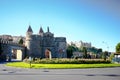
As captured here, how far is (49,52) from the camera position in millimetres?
119812

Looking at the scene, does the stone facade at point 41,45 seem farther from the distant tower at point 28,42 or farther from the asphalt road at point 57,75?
the asphalt road at point 57,75

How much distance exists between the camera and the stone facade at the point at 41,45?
115 meters

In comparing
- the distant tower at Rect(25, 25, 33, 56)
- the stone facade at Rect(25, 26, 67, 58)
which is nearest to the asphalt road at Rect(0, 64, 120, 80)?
the distant tower at Rect(25, 25, 33, 56)

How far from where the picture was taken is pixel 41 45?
12131 cm

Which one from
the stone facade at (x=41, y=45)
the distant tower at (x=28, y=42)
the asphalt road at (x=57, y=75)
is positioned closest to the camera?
the asphalt road at (x=57, y=75)

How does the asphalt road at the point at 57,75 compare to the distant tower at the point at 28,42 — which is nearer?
the asphalt road at the point at 57,75

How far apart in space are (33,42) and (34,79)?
9806cm

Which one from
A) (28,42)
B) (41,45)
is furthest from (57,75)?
(41,45)

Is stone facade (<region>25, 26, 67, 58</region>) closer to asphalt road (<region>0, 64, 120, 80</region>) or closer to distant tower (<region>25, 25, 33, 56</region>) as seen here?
distant tower (<region>25, 25, 33, 56</region>)

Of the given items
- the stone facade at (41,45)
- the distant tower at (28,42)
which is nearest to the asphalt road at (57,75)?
the distant tower at (28,42)

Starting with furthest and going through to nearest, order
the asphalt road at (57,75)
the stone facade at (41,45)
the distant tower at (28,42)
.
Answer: the stone facade at (41,45) < the distant tower at (28,42) < the asphalt road at (57,75)

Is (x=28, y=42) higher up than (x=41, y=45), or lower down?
higher up

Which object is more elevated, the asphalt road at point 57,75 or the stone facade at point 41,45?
the stone facade at point 41,45

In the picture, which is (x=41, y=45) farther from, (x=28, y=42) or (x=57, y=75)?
(x=57, y=75)
